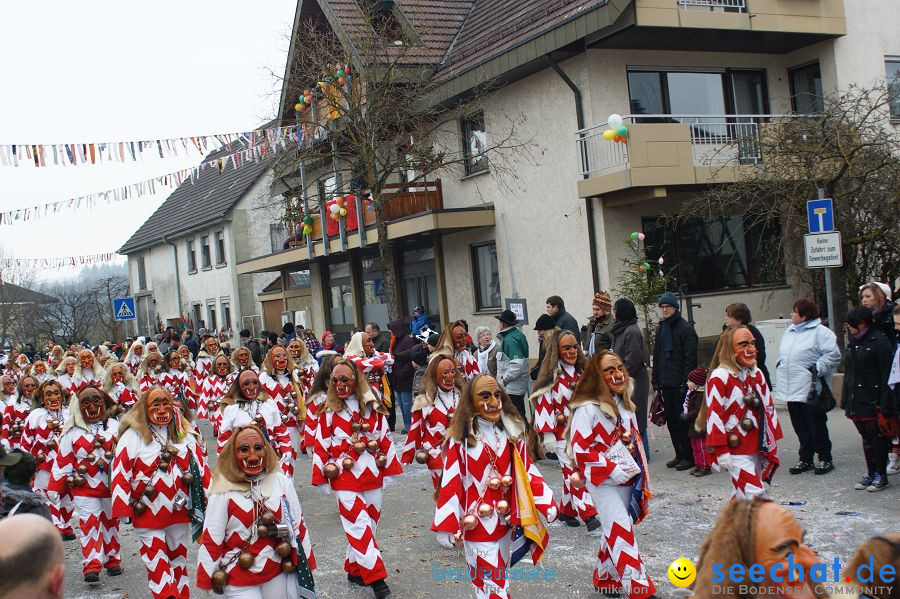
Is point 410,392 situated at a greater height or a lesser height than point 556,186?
lesser

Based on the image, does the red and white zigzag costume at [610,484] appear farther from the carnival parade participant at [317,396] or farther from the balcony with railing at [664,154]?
the balcony with railing at [664,154]

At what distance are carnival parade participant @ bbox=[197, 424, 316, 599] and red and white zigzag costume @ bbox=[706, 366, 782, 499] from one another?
3.32m

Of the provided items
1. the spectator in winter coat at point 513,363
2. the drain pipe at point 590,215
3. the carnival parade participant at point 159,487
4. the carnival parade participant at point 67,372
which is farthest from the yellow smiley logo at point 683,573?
the drain pipe at point 590,215

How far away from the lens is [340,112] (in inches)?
724

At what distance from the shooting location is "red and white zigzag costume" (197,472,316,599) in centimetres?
531

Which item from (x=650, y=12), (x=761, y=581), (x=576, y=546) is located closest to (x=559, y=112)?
(x=650, y=12)

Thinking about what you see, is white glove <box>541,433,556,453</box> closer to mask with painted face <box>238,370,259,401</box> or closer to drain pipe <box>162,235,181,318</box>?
mask with painted face <box>238,370,259,401</box>

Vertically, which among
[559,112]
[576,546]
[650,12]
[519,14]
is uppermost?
[519,14]

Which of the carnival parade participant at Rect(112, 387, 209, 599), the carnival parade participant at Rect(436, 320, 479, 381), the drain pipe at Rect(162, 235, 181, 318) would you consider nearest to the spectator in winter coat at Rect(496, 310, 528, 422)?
the carnival parade participant at Rect(436, 320, 479, 381)

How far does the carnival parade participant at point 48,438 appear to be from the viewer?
31.6 feet

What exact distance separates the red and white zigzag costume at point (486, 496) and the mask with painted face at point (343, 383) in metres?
1.89

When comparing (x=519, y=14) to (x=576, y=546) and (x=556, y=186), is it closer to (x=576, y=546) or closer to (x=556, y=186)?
(x=556, y=186)

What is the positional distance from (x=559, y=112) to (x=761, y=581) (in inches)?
624

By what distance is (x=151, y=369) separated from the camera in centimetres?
1420
